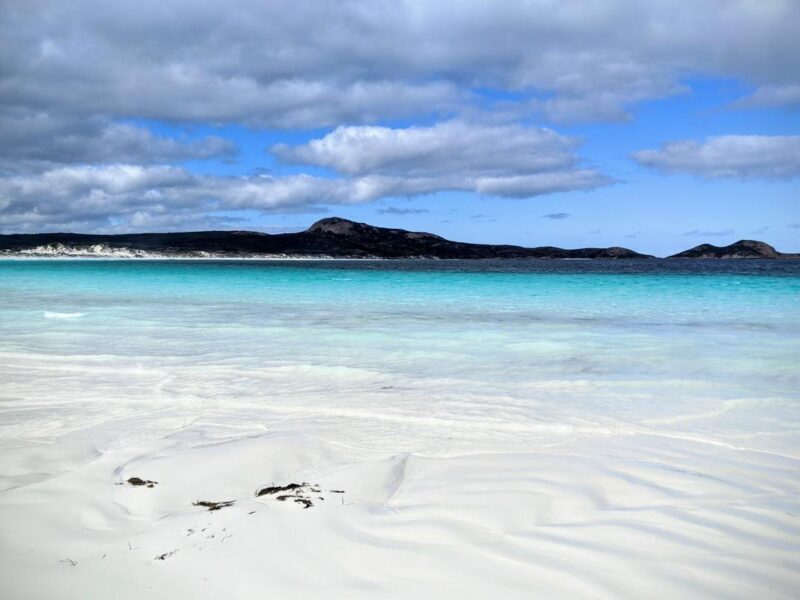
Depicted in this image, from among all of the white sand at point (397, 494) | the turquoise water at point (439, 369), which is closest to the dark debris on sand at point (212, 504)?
the white sand at point (397, 494)


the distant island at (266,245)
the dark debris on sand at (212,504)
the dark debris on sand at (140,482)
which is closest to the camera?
the dark debris on sand at (212,504)

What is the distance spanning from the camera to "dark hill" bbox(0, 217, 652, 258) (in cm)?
14300

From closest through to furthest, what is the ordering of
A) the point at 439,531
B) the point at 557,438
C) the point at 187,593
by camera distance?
the point at 187,593, the point at 439,531, the point at 557,438

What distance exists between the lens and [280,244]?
156 m

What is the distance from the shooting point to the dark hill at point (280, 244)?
14300cm

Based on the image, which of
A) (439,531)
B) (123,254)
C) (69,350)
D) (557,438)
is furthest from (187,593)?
(123,254)

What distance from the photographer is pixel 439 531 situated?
3.03 metres

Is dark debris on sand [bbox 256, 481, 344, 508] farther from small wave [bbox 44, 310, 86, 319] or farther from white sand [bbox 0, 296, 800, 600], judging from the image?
small wave [bbox 44, 310, 86, 319]

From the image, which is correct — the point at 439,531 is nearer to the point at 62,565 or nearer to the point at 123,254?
the point at 62,565

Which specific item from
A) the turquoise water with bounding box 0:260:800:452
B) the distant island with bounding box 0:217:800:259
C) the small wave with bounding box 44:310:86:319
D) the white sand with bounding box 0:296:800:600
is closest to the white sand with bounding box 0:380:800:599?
the white sand with bounding box 0:296:800:600

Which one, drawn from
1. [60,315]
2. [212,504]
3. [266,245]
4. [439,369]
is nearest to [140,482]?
[212,504]

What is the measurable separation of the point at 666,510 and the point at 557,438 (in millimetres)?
1683

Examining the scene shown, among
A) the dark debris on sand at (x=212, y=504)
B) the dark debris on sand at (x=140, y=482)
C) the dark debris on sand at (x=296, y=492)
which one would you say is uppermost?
the dark debris on sand at (x=296, y=492)

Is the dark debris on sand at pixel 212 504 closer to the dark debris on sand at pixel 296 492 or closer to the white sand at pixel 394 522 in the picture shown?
the white sand at pixel 394 522
